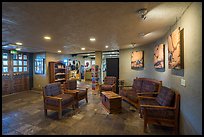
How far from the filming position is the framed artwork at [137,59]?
511cm

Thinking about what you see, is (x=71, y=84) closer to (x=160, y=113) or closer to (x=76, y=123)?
(x=76, y=123)

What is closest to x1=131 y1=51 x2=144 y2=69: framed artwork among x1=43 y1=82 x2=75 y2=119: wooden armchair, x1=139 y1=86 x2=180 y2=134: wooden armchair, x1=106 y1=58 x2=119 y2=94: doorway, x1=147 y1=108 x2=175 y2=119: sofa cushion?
x1=106 y1=58 x2=119 y2=94: doorway

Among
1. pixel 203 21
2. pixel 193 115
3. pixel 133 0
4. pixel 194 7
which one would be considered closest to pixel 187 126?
pixel 193 115

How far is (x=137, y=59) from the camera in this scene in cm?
532

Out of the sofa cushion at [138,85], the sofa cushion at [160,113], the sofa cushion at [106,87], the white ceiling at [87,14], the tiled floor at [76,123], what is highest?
the white ceiling at [87,14]

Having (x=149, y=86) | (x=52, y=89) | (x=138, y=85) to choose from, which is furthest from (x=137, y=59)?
(x=52, y=89)

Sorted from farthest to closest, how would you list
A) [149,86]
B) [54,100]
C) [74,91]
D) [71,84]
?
[71,84] → [74,91] → [149,86] → [54,100]

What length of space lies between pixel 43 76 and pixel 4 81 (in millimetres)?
1809

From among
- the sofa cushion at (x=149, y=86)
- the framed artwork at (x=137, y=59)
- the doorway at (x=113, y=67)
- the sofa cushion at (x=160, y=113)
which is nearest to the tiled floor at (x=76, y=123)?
the sofa cushion at (x=160, y=113)

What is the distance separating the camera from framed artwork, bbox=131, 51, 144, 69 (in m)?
5.11

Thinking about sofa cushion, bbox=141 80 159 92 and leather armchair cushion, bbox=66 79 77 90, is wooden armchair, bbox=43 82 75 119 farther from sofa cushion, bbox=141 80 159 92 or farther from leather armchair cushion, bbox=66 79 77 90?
sofa cushion, bbox=141 80 159 92

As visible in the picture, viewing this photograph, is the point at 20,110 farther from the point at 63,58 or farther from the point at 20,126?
the point at 63,58

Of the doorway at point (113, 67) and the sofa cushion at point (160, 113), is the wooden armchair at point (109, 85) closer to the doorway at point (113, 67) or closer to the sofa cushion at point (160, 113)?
the doorway at point (113, 67)

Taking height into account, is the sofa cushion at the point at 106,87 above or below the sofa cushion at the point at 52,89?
below
